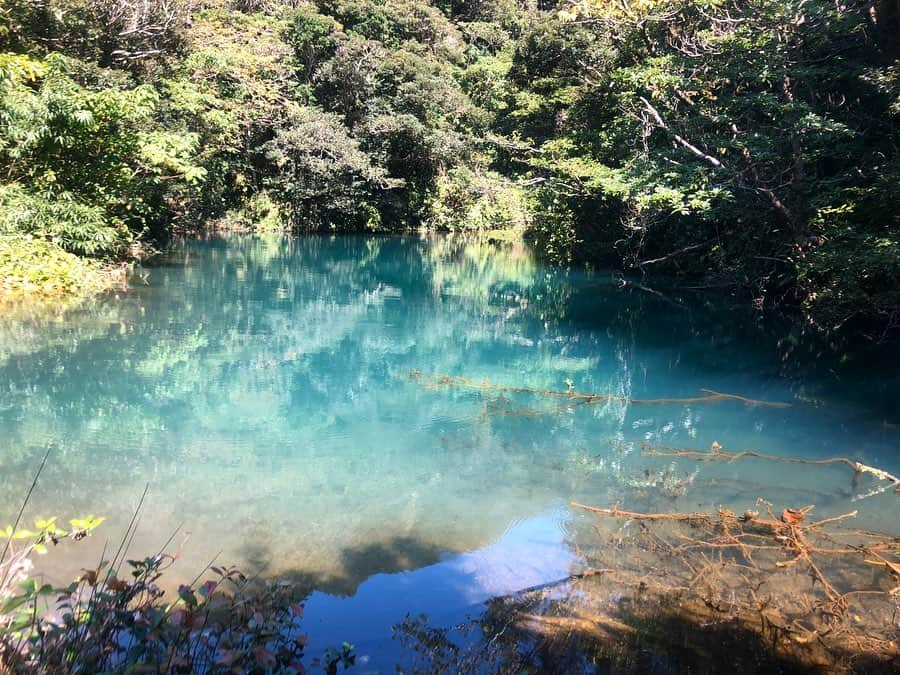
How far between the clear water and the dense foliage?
7.13ft

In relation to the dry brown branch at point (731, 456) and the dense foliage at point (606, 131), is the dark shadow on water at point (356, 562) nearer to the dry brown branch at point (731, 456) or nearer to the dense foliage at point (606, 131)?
the dry brown branch at point (731, 456)

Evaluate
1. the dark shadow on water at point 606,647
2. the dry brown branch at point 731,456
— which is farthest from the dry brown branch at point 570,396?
the dark shadow on water at point 606,647

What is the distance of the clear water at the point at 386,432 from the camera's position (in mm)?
3883

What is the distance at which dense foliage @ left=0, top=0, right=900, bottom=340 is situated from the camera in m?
9.90

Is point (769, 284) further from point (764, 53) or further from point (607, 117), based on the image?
point (607, 117)

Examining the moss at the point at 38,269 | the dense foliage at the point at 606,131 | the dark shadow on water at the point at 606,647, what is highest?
the dense foliage at the point at 606,131

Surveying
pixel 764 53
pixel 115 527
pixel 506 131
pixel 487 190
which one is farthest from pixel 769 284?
pixel 115 527

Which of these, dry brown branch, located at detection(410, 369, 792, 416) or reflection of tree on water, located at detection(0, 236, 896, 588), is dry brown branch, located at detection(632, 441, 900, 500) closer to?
reflection of tree on water, located at detection(0, 236, 896, 588)

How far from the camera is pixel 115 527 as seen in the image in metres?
3.89

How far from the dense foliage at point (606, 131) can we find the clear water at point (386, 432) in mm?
2173

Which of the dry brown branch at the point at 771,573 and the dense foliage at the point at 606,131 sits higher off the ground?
the dense foliage at the point at 606,131

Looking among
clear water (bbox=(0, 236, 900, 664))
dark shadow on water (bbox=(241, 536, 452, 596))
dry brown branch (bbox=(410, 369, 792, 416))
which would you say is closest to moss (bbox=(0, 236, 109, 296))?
clear water (bbox=(0, 236, 900, 664))

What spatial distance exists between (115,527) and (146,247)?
44.6 feet

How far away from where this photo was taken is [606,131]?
15.9 m
